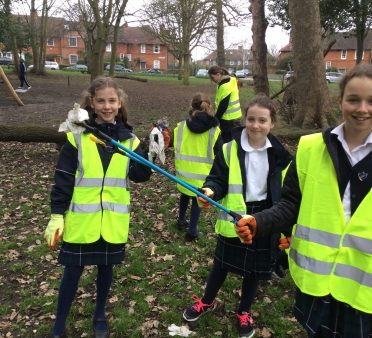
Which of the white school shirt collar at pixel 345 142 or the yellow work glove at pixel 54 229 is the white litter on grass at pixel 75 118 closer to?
the yellow work glove at pixel 54 229

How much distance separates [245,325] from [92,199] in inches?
64.5

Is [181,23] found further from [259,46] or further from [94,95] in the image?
[94,95]

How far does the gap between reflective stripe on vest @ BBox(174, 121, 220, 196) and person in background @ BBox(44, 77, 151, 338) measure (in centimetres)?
179

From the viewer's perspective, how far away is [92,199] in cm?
286

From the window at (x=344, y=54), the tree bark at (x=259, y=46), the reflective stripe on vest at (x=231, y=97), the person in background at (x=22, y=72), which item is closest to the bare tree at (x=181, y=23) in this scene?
the person in background at (x=22, y=72)

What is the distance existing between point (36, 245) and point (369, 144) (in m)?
4.16

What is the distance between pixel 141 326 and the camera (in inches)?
136

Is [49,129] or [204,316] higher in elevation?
[49,129]

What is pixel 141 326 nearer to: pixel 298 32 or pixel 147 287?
pixel 147 287

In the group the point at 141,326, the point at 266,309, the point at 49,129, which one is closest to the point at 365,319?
the point at 266,309

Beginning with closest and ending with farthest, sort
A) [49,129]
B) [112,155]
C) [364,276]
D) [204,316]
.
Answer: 1. [364,276]
2. [112,155]
3. [204,316]
4. [49,129]

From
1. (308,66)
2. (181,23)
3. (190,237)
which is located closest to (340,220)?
(190,237)

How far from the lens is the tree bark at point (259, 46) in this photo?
39.4 feet

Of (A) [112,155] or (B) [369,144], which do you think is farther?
(A) [112,155]
